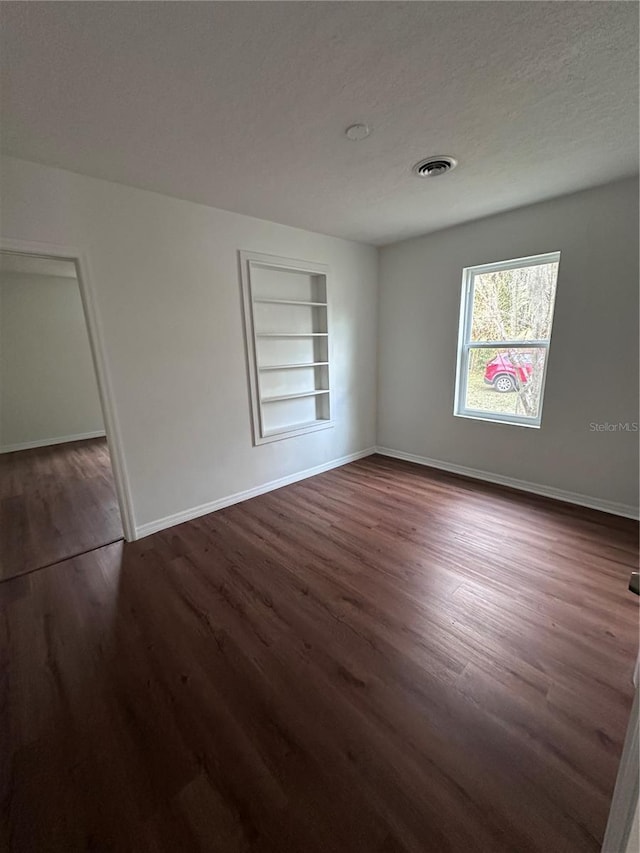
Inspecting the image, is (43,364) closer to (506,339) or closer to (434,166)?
(434,166)

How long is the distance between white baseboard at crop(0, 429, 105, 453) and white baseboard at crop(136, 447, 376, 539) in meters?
4.04

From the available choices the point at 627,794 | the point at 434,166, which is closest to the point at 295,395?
the point at 434,166

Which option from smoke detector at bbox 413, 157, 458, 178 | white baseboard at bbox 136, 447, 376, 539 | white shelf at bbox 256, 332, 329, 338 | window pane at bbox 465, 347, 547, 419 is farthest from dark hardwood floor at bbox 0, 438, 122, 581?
window pane at bbox 465, 347, 547, 419

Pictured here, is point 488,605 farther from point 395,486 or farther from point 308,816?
point 395,486

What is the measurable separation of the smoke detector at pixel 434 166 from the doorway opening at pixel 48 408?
3.46m

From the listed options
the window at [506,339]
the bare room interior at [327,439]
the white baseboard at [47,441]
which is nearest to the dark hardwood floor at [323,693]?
the bare room interior at [327,439]

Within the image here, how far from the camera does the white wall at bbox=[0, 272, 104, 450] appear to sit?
495 centimetres

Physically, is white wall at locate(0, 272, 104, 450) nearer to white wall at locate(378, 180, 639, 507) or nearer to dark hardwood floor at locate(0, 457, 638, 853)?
dark hardwood floor at locate(0, 457, 638, 853)

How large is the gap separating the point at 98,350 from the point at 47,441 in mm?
4286

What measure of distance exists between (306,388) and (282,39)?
109 inches

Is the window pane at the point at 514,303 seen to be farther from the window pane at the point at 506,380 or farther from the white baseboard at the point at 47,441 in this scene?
the white baseboard at the point at 47,441

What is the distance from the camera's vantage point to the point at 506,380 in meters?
3.30

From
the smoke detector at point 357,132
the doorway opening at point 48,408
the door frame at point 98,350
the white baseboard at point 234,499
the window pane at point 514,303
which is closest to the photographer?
the smoke detector at point 357,132

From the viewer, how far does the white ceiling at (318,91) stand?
1155 millimetres
